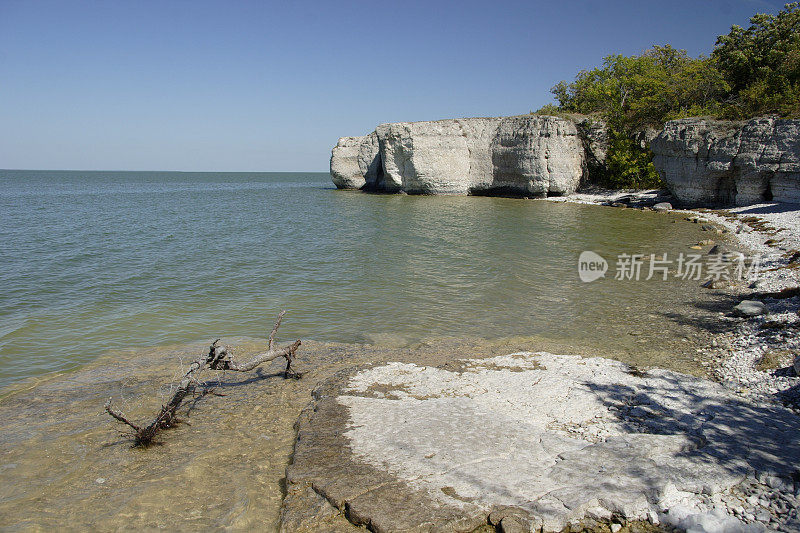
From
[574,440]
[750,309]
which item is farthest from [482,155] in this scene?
[574,440]

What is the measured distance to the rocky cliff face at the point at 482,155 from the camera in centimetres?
4525

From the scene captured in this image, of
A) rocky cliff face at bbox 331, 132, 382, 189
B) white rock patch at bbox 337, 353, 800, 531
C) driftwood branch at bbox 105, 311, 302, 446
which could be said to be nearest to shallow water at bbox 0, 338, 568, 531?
driftwood branch at bbox 105, 311, 302, 446

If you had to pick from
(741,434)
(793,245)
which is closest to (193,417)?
(741,434)

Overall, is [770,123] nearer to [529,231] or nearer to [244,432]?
[529,231]

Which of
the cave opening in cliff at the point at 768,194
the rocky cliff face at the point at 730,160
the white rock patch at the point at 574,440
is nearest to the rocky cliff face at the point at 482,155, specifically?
the rocky cliff face at the point at 730,160

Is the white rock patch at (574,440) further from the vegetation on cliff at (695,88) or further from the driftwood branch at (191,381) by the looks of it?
the vegetation on cliff at (695,88)

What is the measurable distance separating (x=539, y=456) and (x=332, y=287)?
10617 mm

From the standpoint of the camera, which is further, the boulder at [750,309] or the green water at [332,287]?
the green water at [332,287]

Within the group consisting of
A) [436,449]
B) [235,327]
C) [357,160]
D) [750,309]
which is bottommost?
[235,327]

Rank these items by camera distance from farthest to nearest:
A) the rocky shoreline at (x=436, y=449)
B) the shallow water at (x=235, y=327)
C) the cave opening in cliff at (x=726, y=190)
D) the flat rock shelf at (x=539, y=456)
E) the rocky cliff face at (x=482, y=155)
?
the rocky cliff face at (x=482, y=155) < the cave opening in cliff at (x=726, y=190) < the shallow water at (x=235, y=327) < the rocky shoreline at (x=436, y=449) < the flat rock shelf at (x=539, y=456)

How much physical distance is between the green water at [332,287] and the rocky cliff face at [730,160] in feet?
18.6

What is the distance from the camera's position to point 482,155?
166ft

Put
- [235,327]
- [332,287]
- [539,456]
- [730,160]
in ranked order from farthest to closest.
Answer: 1. [730,160]
2. [332,287]
3. [235,327]
4. [539,456]

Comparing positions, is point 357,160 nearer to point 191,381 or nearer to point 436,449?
point 191,381
